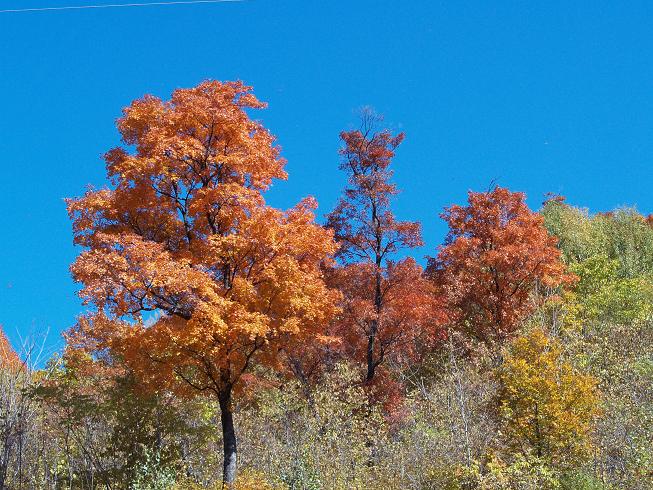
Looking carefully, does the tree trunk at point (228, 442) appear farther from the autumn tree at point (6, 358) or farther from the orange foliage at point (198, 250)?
the autumn tree at point (6, 358)

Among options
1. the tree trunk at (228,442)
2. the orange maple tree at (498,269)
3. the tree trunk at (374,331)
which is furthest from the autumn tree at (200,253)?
the orange maple tree at (498,269)

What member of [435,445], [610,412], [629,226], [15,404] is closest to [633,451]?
[610,412]

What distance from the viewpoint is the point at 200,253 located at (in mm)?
21766

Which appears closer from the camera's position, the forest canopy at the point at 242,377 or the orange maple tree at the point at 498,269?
the forest canopy at the point at 242,377

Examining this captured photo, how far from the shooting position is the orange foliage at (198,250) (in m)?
20.0

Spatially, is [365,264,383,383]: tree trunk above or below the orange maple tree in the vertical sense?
below

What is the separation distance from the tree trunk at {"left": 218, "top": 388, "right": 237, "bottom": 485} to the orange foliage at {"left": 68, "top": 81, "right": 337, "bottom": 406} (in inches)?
14.2

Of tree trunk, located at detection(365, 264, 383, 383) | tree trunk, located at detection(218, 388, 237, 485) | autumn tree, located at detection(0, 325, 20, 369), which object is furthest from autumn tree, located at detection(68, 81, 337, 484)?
tree trunk, located at detection(365, 264, 383, 383)

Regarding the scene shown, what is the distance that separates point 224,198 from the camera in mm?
21844

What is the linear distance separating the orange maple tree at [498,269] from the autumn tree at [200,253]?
37.9 ft

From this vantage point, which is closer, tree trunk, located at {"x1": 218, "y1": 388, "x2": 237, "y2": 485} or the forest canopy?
the forest canopy

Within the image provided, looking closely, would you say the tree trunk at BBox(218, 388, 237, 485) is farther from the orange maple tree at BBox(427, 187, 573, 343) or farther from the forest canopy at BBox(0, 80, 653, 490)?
the orange maple tree at BBox(427, 187, 573, 343)

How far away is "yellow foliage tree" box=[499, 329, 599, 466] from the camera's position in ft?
59.0

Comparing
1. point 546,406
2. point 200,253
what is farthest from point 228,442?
point 546,406
